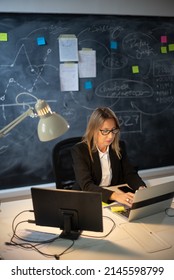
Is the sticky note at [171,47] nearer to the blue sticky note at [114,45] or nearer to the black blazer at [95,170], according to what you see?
the blue sticky note at [114,45]

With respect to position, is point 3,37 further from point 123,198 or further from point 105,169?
point 123,198

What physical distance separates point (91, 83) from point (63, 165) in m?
1.24

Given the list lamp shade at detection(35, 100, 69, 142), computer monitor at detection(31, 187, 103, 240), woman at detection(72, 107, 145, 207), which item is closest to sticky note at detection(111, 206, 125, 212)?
woman at detection(72, 107, 145, 207)

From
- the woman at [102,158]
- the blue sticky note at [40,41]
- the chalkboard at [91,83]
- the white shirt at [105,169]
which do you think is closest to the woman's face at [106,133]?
the woman at [102,158]

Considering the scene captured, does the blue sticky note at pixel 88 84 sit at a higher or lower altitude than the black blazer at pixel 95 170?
higher

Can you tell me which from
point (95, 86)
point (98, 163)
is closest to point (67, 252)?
point (98, 163)

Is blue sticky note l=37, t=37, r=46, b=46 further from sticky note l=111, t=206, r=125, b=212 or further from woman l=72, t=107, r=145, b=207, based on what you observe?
sticky note l=111, t=206, r=125, b=212

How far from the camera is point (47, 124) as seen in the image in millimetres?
1440

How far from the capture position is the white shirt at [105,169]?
2330mm

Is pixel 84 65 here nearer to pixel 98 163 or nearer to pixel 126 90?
pixel 126 90

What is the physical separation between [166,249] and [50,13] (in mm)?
2417

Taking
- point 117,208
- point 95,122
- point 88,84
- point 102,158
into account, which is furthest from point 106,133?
point 88,84

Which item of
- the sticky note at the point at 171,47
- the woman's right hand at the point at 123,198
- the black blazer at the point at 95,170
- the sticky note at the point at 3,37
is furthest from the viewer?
the sticky note at the point at 171,47

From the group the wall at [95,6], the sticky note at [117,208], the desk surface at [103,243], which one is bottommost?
the desk surface at [103,243]
